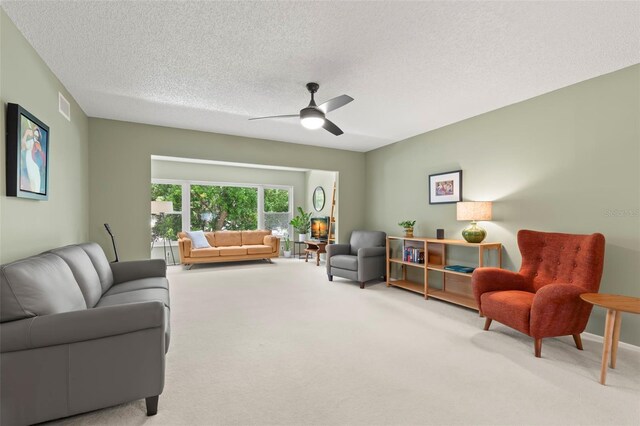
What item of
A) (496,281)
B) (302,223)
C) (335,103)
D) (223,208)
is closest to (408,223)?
(496,281)

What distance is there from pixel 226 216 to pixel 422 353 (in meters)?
6.65

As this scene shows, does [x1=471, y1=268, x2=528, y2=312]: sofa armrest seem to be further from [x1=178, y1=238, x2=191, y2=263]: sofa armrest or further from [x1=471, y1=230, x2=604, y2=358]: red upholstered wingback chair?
[x1=178, y1=238, x2=191, y2=263]: sofa armrest

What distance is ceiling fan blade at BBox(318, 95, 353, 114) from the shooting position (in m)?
2.70

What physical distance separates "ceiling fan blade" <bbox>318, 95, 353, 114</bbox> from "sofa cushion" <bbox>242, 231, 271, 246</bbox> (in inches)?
215

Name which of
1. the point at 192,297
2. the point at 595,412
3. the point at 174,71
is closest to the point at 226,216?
the point at 192,297

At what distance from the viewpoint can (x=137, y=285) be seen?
3.01m

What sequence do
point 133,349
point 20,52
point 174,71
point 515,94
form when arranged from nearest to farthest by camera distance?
1. point 133,349
2. point 20,52
3. point 174,71
4. point 515,94

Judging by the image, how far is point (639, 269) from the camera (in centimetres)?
265

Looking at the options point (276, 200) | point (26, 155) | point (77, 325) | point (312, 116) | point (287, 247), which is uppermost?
point (312, 116)

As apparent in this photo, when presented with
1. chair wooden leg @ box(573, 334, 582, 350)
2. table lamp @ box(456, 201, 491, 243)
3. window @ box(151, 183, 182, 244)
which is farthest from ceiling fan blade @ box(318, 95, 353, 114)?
window @ box(151, 183, 182, 244)

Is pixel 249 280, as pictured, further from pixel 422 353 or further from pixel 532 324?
pixel 532 324

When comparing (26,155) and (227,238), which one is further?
(227,238)

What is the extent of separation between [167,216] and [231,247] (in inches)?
71.0

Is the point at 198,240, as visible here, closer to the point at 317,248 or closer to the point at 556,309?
the point at 317,248
